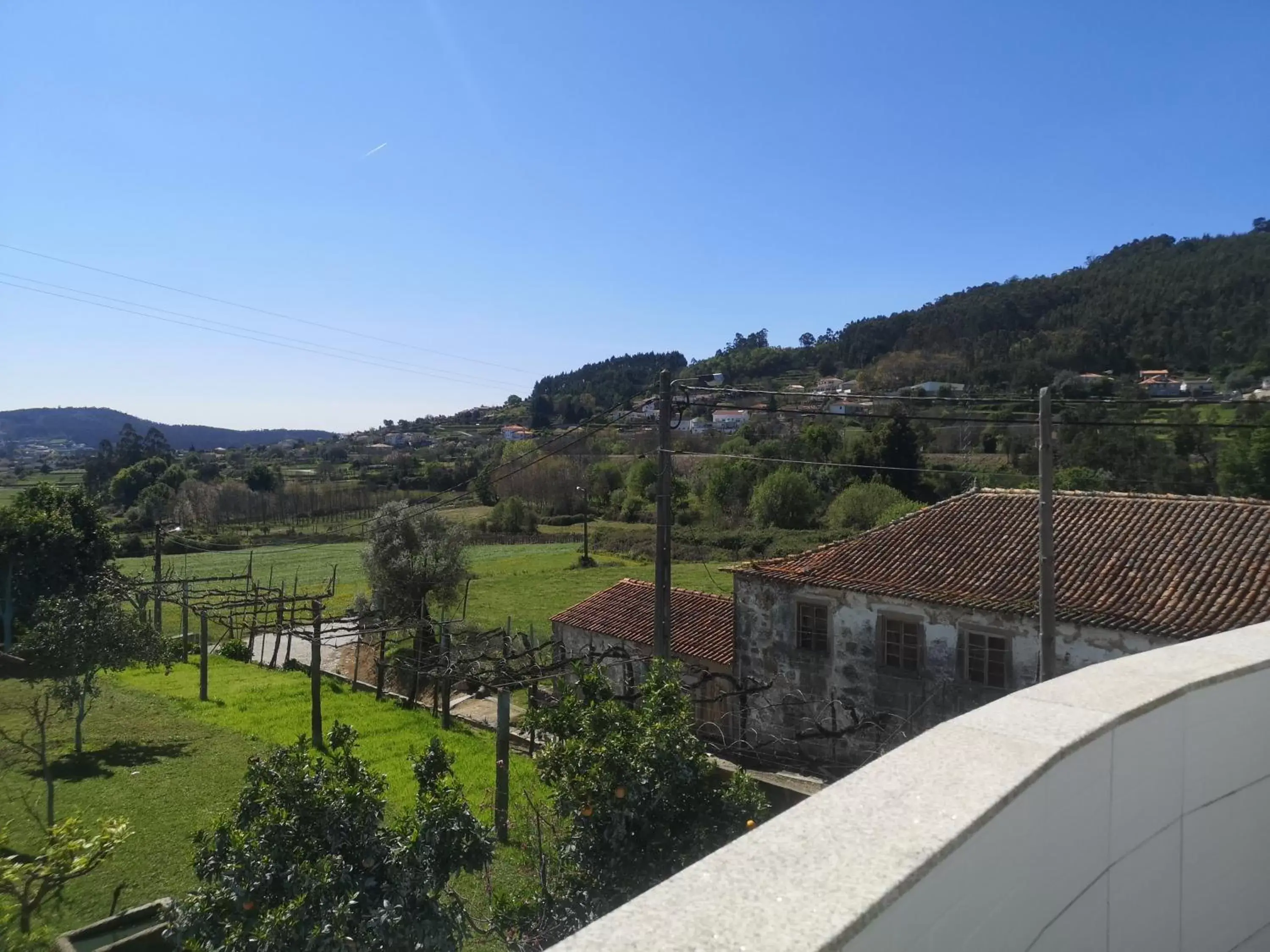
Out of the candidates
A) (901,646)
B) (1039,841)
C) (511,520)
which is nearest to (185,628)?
(901,646)

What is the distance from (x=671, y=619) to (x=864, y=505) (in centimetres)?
2916

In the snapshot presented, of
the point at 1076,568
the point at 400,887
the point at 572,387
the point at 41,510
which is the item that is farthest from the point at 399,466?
the point at 400,887

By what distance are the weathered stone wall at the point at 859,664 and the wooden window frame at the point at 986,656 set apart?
0.04 meters

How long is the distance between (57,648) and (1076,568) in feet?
57.6

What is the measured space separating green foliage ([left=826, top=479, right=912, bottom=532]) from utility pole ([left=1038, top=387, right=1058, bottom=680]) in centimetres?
3433

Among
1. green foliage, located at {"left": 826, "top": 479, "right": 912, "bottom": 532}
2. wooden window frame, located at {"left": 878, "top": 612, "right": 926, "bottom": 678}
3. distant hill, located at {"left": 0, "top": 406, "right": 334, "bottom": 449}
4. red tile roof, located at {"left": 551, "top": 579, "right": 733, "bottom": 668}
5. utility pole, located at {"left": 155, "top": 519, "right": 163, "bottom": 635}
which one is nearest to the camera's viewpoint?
wooden window frame, located at {"left": 878, "top": 612, "right": 926, "bottom": 678}

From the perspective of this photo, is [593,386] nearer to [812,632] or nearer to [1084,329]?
[1084,329]

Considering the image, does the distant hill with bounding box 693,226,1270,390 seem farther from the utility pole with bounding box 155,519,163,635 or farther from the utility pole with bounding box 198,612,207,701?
the utility pole with bounding box 198,612,207,701

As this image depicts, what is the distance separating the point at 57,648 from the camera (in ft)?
46.8

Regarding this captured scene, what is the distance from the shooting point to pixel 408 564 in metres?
28.9

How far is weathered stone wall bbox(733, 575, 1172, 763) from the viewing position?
13.4 meters

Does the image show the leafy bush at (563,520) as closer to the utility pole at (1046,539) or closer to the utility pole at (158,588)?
the utility pole at (158,588)

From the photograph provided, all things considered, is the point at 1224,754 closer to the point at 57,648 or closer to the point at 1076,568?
the point at 1076,568

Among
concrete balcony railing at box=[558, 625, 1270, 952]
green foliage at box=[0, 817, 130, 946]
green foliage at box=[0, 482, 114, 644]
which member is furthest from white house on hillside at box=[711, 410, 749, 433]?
concrete balcony railing at box=[558, 625, 1270, 952]
